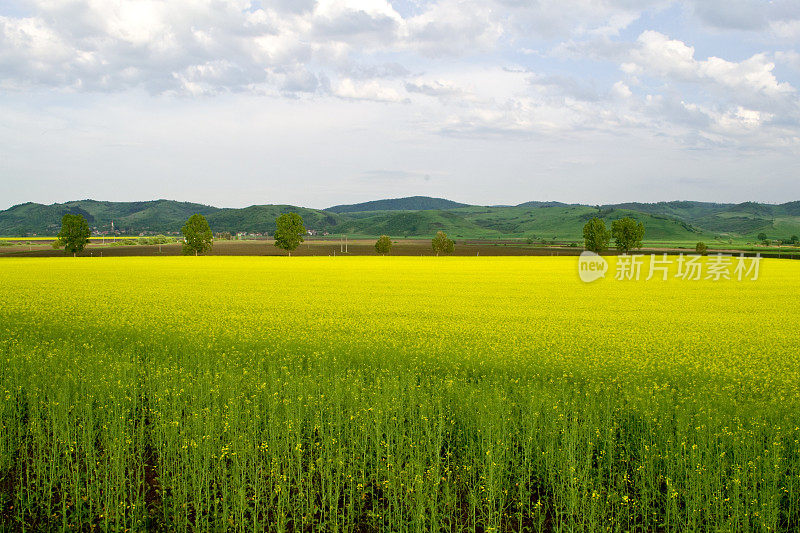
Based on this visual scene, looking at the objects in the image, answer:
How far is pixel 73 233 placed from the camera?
109 metres

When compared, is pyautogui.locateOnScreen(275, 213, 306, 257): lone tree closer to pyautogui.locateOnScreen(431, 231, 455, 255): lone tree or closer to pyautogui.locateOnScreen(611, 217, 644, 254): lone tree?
pyautogui.locateOnScreen(431, 231, 455, 255): lone tree

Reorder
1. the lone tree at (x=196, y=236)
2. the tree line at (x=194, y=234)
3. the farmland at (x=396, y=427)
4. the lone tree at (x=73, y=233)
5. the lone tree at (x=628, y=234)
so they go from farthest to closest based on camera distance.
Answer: the lone tree at (x=628, y=234) → the lone tree at (x=196, y=236) → the tree line at (x=194, y=234) → the lone tree at (x=73, y=233) → the farmland at (x=396, y=427)

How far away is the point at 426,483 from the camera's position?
8.09 metres

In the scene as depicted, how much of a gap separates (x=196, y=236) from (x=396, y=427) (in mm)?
111435

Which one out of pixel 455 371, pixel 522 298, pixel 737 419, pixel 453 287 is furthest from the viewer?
pixel 453 287

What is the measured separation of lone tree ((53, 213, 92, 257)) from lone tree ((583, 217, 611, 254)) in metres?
112

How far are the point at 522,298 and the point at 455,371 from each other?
20332 millimetres

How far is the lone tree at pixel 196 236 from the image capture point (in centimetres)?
11208

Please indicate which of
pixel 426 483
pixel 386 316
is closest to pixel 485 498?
pixel 426 483

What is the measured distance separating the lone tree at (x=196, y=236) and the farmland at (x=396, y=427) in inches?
3724

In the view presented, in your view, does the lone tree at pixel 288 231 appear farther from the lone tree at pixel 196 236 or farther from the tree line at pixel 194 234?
→ the lone tree at pixel 196 236

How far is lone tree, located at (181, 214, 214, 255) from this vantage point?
4413 inches

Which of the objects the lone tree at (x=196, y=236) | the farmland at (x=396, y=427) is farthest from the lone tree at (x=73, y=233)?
the farmland at (x=396, y=427)

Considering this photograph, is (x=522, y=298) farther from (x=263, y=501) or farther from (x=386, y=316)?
(x=263, y=501)
